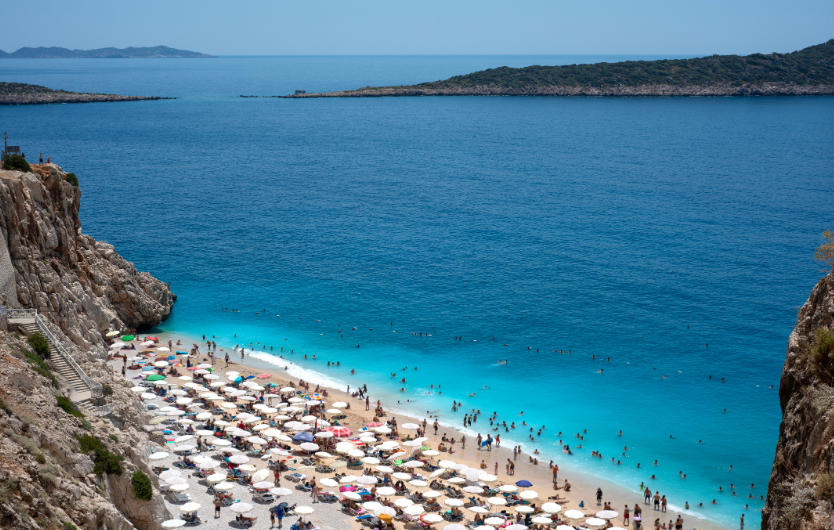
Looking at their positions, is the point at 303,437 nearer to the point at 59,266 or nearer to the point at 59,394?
the point at 59,394

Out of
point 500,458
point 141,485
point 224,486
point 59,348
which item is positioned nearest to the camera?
point 141,485

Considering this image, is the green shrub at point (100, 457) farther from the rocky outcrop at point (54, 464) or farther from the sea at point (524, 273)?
the sea at point (524, 273)

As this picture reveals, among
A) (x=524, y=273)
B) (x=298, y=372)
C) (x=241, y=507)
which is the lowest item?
(x=298, y=372)

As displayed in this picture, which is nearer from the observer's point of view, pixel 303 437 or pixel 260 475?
pixel 260 475

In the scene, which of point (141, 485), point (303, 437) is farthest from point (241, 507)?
point (303, 437)

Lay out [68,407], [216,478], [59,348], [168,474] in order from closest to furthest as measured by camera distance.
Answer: [68,407], [59,348], [168,474], [216,478]

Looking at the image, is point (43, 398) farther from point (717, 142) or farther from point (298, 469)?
point (717, 142)

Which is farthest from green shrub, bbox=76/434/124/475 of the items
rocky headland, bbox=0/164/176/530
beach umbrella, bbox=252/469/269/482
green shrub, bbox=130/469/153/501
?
beach umbrella, bbox=252/469/269/482
